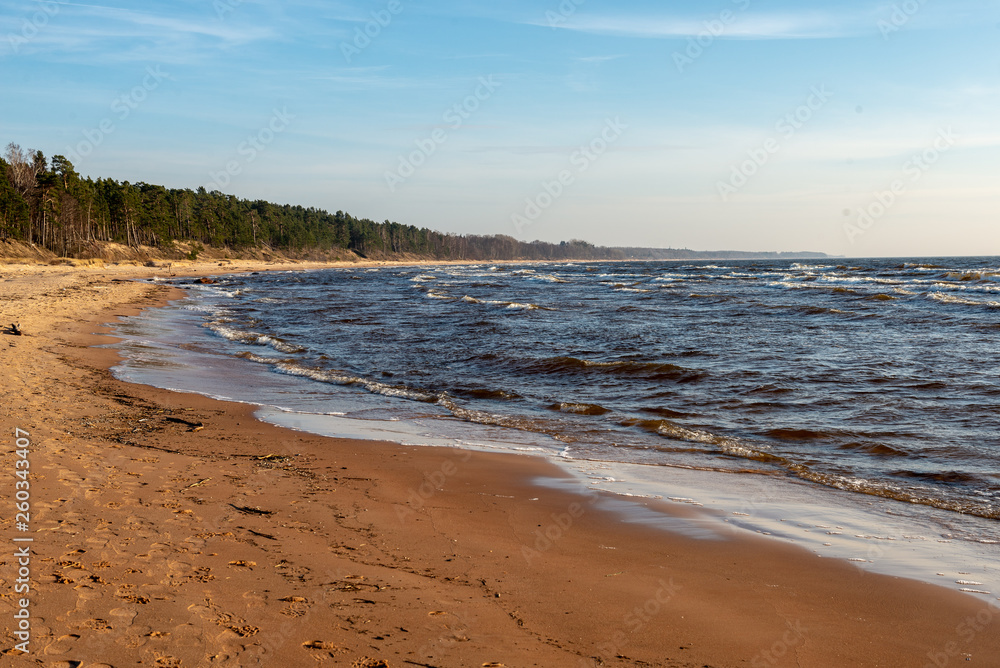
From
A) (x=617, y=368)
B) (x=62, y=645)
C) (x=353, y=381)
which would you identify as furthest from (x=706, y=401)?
(x=62, y=645)

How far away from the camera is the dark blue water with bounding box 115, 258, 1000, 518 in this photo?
8.66 m

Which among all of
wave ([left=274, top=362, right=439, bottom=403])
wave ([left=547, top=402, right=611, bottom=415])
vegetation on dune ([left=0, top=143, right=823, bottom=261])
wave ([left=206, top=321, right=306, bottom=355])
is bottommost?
wave ([left=274, top=362, right=439, bottom=403])

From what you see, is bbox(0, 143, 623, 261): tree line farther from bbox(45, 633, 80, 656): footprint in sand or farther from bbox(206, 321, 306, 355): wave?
bbox(45, 633, 80, 656): footprint in sand

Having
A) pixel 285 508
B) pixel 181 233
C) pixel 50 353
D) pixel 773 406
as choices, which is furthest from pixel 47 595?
pixel 181 233

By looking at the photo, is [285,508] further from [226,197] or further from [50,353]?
[226,197]

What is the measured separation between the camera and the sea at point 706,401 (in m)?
6.59

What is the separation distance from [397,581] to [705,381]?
10511 millimetres

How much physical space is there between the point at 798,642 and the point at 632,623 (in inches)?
39.9

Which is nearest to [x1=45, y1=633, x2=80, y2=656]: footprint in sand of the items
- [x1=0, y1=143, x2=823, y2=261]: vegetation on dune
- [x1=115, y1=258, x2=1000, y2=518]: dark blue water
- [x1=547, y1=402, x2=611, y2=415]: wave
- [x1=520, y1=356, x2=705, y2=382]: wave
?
[x1=115, y1=258, x2=1000, y2=518]: dark blue water

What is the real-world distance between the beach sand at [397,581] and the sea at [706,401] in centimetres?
88

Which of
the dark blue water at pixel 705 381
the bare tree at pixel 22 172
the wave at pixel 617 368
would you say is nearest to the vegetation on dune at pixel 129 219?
the bare tree at pixel 22 172

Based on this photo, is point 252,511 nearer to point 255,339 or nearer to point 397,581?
point 397,581

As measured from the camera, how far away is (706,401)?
39.3 ft

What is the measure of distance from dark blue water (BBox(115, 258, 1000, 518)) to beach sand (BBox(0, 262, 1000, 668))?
3.02 metres
